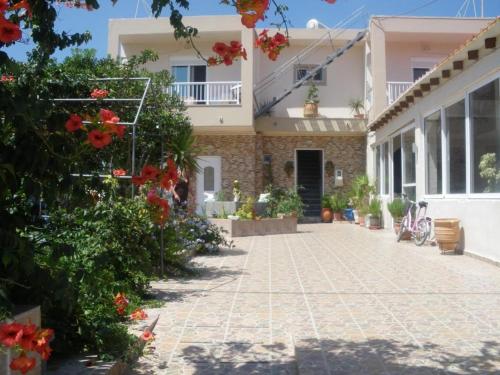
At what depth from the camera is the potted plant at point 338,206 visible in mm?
18844

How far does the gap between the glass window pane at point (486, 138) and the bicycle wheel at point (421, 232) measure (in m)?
2.17

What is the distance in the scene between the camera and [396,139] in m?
14.9

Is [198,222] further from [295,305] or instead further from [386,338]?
[386,338]

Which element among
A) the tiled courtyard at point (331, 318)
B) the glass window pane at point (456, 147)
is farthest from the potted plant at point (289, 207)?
the tiled courtyard at point (331, 318)

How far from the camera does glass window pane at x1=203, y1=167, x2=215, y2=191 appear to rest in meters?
18.6

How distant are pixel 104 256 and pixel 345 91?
695 inches

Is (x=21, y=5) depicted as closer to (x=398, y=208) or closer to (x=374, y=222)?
(x=398, y=208)

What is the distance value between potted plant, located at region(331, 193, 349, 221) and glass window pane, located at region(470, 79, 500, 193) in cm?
979

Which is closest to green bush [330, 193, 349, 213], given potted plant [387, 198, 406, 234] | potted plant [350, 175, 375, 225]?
potted plant [350, 175, 375, 225]

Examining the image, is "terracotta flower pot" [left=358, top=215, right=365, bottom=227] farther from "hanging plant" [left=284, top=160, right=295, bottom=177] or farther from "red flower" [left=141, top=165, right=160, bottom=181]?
"red flower" [left=141, top=165, right=160, bottom=181]

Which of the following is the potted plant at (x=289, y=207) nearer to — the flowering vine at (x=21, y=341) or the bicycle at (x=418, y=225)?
the bicycle at (x=418, y=225)

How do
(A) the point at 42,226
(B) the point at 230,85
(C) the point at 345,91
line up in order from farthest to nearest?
(C) the point at 345,91
(B) the point at 230,85
(A) the point at 42,226

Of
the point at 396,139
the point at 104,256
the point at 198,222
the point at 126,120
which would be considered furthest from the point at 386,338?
the point at 396,139

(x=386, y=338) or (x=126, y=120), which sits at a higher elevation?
(x=126, y=120)
